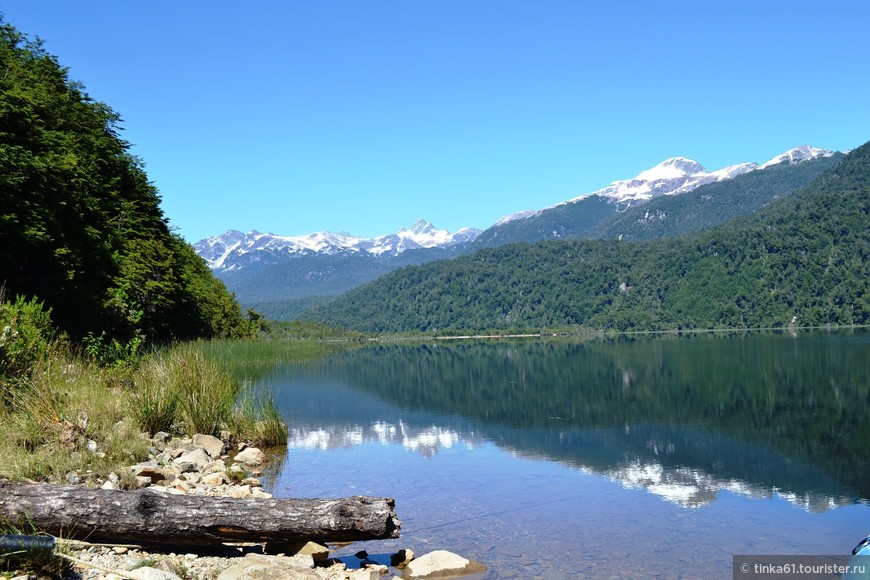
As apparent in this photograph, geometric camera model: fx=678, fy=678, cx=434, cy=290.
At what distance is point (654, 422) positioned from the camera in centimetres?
2189

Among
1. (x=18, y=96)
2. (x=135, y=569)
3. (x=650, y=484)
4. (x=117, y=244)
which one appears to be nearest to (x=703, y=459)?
(x=650, y=484)

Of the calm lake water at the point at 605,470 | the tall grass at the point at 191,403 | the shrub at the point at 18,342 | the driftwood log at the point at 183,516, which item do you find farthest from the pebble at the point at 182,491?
the shrub at the point at 18,342

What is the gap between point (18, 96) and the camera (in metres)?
21.9

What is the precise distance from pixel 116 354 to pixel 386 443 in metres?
9.23

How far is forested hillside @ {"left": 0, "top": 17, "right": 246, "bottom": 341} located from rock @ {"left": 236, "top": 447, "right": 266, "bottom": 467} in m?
9.14

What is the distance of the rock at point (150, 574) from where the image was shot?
6477mm

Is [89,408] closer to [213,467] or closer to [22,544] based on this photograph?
[213,467]

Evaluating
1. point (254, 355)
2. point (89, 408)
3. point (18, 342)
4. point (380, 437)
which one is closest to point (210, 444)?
point (89, 408)

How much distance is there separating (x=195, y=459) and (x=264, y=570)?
637 centimetres

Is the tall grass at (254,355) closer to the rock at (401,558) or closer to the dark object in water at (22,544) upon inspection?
the rock at (401,558)

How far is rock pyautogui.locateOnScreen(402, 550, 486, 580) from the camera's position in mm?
8391

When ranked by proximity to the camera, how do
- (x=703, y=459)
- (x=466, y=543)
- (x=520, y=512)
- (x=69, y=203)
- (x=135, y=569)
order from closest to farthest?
(x=135, y=569), (x=466, y=543), (x=520, y=512), (x=703, y=459), (x=69, y=203)

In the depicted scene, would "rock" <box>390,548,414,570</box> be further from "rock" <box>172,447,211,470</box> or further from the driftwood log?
"rock" <box>172,447,211,470</box>

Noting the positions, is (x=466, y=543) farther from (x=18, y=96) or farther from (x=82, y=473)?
(x=18, y=96)
